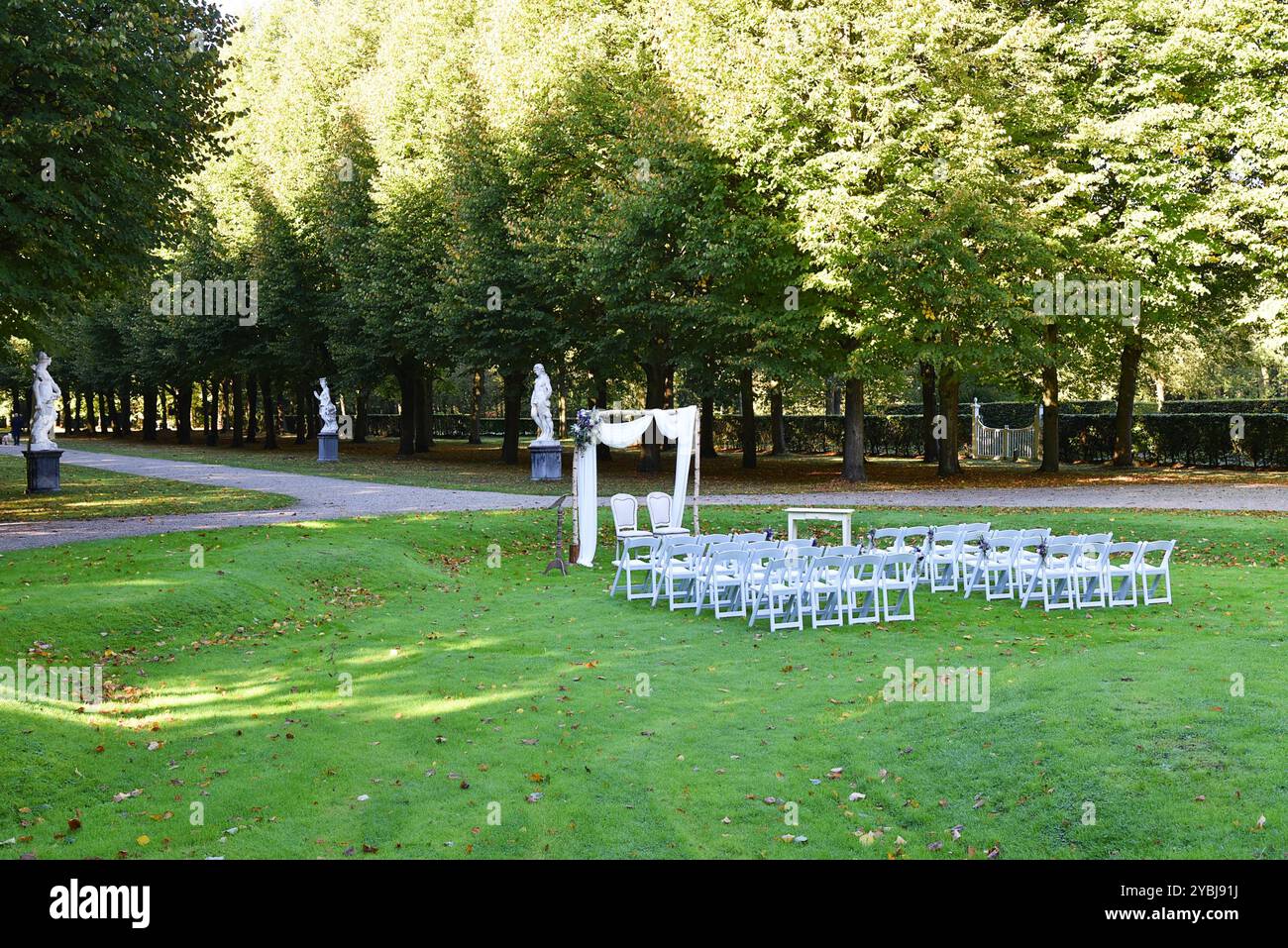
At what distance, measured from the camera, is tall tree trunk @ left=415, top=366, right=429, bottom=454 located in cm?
5424

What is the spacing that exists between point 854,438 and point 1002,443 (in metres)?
16.6

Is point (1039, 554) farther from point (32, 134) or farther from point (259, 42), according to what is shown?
point (259, 42)

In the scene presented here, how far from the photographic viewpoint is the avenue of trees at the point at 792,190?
2977cm

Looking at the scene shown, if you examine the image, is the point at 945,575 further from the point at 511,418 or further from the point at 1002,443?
the point at 1002,443

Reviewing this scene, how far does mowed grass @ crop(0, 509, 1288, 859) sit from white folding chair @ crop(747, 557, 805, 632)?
1.14 feet

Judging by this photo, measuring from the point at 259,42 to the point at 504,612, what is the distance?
5955cm

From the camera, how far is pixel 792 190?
32031mm

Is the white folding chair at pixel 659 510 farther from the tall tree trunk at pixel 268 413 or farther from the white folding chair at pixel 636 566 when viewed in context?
the tall tree trunk at pixel 268 413

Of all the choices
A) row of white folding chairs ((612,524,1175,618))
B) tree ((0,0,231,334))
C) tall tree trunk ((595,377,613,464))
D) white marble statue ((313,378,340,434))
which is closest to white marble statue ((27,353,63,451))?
tree ((0,0,231,334))

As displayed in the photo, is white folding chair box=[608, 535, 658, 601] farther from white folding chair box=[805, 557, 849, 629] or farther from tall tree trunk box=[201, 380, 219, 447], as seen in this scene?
tall tree trunk box=[201, 380, 219, 447]

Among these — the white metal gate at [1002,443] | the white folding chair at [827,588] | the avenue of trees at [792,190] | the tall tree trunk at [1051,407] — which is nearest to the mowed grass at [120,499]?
the avenue of trees at [792,190]

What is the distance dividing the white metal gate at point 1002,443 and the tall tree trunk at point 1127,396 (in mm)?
7025

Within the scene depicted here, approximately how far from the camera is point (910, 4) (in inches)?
1181
